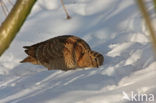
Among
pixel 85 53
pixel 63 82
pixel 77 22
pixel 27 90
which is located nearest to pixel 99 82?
pixel 63 82

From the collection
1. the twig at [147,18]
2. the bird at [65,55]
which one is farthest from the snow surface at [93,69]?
the twig at [147,18]

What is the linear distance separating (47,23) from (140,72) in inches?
61.2

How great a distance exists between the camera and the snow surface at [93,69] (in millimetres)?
1761

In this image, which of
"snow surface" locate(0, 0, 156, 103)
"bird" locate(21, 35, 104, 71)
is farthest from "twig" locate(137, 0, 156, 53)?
"bird" locate(21, 35, 104, 71)

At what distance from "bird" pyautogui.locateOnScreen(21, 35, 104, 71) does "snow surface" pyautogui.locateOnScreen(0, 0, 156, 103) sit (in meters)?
0.06

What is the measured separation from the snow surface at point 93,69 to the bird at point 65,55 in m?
0.06

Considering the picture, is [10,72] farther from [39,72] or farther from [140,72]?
[140,72]

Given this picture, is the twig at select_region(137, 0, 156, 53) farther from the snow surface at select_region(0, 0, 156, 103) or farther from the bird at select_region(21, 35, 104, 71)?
the bird at select_region(21, 35, 104, 71)

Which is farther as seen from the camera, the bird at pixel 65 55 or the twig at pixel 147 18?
the bird at pixel 65 55

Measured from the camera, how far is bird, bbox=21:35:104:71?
2488 millimetres

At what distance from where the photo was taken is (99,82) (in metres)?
2.01

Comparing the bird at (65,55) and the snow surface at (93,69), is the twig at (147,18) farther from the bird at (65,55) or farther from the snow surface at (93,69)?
the bird at (65,55)

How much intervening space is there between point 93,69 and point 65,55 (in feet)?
0.81

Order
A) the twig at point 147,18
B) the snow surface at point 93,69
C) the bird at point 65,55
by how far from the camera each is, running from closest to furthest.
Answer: the twig at point 147,18
the snow surface at point 93,69
the bird at point 65,55
